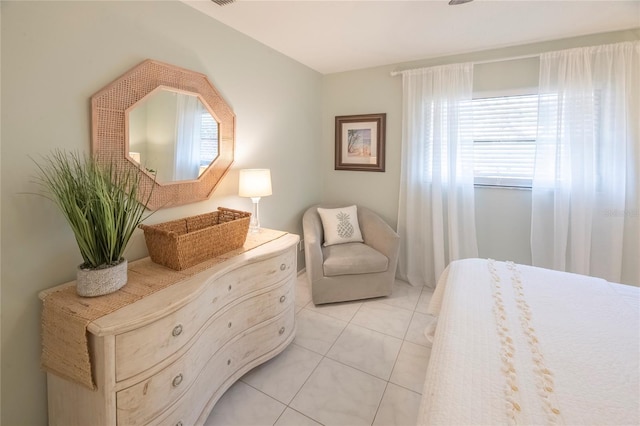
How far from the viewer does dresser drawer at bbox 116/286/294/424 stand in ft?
3.67

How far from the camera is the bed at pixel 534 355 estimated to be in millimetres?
812

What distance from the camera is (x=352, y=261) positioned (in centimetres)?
264

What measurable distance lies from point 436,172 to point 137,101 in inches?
98.6

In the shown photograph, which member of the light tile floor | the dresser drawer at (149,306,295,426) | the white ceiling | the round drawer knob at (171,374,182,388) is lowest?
the light tile floor

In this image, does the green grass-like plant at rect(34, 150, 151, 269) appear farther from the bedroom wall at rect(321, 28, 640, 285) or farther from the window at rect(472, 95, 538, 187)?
the window at rect(472, 95, 538, 187)

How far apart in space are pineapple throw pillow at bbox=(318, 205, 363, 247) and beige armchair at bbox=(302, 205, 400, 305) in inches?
3.6

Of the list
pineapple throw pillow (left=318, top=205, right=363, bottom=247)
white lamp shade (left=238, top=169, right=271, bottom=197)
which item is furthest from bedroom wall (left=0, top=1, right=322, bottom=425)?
pineapple throw pillow (left=318, top=205, right=363, bottom=247)

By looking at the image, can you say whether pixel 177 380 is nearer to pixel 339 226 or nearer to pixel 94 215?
pixel 94 215

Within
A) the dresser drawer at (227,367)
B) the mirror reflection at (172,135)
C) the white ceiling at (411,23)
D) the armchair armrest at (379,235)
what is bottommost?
the dresser drawer at (227,367)

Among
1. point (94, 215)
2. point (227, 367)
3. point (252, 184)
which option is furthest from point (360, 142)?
point (94, 215)

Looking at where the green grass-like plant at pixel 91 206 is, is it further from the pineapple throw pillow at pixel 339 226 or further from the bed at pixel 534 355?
the pineapple throw pillow at pixel 339 226

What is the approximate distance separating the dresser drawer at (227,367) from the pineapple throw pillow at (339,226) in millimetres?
1047

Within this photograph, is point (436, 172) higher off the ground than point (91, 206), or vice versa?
point (436, 172)

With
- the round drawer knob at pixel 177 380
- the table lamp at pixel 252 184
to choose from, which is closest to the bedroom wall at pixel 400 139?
the table lamp at pixel 252 184
